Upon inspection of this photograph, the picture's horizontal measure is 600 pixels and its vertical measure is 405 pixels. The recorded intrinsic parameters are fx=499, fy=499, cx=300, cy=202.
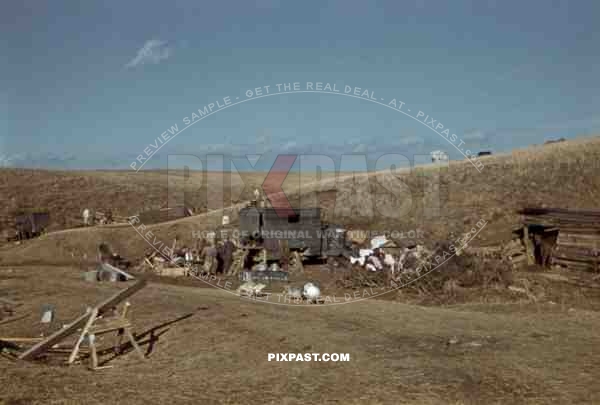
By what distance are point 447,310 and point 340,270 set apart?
6.11 metres

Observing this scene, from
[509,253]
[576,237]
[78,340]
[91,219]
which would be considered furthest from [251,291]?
[91,219]

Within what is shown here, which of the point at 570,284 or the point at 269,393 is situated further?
the point at 570,284

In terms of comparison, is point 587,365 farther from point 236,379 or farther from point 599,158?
point 599,158

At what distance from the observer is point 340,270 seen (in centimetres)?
1833

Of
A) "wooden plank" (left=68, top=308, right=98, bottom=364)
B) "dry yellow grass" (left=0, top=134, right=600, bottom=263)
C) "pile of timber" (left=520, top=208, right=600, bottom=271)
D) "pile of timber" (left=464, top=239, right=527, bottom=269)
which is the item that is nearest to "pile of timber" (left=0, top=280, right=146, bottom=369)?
"wooden plank" (left=68, top=308, right=98, bottom=364)

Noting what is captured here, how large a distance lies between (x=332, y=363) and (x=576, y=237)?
37.3 ft

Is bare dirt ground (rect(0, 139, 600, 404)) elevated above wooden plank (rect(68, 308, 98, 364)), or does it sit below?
below

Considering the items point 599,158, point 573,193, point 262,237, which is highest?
point 599,158

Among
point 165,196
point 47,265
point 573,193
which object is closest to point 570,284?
point 573,193

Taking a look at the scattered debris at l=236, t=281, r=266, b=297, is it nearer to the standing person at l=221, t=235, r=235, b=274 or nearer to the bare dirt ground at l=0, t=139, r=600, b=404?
the bare dirt ground at l=0, t=139, r=600, b=404

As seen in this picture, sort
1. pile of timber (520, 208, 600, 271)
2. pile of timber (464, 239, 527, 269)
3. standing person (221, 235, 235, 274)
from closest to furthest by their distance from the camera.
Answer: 1. pile of timber (520, 208, 600, 271)
2. pile of timber (464, 239, 527, 269)
3. standing person (221, 235, 235, 274)

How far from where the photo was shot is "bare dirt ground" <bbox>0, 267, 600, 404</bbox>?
6629 millimetres

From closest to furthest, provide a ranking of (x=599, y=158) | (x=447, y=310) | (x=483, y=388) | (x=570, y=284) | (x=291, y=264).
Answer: (x=483, y=388)
(x=447, y=310)
(x=570, y=284)
(x=291, y=264)
(x=599, y=158)

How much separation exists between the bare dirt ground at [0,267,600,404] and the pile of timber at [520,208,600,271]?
11.4ft
